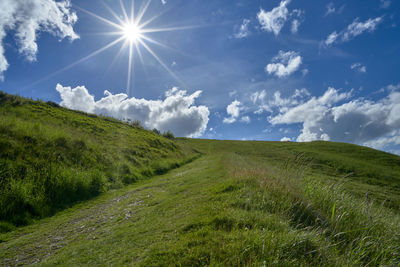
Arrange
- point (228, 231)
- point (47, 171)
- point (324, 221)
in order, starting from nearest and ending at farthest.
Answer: point (228, 231), point (324, 221), point (47, 171)

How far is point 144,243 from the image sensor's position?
5.17 meters

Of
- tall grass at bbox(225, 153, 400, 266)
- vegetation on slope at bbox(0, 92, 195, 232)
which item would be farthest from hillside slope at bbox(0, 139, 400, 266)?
vegetation on slope at bbox(0, 92, 195, 232)

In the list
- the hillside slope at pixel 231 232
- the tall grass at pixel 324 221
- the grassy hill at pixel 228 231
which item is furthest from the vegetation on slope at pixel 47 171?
the tall grass at pixel 324 221

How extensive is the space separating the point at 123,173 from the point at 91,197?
17.5ft

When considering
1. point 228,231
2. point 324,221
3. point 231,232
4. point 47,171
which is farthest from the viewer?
point 47,171

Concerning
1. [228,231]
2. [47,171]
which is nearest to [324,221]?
[228,231]

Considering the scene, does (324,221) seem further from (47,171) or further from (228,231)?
(47,171)

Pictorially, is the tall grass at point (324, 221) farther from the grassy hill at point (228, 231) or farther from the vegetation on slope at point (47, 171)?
the vegetation on slope at point (47, 171)

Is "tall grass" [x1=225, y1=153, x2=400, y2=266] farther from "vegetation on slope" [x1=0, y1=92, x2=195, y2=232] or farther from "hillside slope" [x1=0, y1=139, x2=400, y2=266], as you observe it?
"vegetation on slope" [x1=0, y1=92, x2=195, y2=232]

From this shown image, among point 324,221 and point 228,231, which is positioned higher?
point 228,231

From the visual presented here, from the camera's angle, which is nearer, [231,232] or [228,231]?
[231,232]

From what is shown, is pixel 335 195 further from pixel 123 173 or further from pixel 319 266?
pixel 123 173

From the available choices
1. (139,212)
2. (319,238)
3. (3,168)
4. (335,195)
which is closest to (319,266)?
(319,238)

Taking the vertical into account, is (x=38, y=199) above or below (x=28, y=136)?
below
